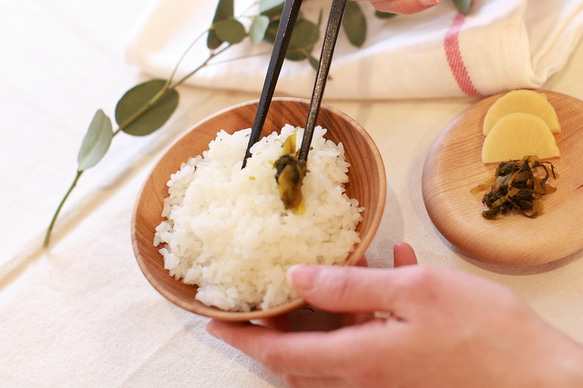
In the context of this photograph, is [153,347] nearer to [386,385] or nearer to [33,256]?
[33,256]

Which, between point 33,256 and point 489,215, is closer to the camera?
point 489,215

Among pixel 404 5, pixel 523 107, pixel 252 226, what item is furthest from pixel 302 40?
pixel 252 226

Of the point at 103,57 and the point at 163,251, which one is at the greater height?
the point at 103,57

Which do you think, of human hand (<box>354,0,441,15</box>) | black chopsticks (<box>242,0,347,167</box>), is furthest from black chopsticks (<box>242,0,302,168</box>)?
human hand (<box>354,0,441,15</box>)

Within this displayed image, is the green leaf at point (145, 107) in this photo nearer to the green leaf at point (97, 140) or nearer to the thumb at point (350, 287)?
the green leaf at point (97, 140)

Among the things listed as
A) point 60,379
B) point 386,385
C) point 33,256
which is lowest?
point 60,379

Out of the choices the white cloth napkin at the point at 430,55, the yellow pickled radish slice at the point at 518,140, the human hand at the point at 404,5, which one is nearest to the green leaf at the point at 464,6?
the white cloth napkin at the point at 430,55

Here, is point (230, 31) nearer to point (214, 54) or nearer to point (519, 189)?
point (214, 54)

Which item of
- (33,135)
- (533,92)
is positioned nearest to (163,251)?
(33,135)
